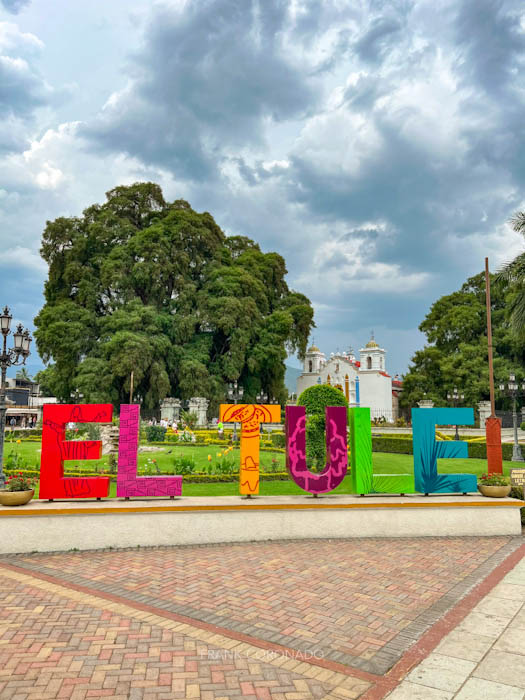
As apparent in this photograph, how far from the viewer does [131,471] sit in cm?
901

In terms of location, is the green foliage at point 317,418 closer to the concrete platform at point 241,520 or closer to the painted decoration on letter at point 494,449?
the painted decoration on letter at point 494,449

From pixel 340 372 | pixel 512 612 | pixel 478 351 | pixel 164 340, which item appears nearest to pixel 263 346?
pixel 164 340

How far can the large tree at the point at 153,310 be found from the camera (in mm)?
35062

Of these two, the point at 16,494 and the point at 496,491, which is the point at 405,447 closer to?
the point at 496,491

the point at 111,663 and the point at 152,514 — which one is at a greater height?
the point at 152,514

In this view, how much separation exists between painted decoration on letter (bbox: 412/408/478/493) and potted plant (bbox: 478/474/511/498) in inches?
10.2

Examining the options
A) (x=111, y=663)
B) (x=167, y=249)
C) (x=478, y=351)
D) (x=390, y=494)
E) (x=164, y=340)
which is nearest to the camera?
(x=111, y=663)

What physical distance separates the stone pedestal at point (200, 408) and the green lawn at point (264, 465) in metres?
10.6

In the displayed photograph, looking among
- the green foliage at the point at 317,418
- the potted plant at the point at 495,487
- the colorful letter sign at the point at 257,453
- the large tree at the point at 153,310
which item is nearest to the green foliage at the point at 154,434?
the large tree at the point at 153,310

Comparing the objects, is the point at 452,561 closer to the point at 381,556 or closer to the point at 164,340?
the point at 381,556

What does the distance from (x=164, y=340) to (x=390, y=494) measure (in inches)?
1079

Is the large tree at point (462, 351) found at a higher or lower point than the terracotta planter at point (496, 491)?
higher

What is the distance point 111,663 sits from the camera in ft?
15.1

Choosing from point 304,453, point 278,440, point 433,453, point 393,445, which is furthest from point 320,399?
point 393,445
